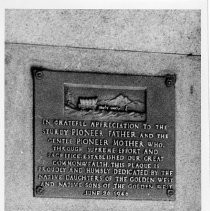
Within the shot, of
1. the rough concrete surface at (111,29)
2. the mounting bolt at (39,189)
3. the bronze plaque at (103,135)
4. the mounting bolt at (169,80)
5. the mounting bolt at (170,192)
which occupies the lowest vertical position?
the mounting bolt at (170,192)

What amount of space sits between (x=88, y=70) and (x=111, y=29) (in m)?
0.33

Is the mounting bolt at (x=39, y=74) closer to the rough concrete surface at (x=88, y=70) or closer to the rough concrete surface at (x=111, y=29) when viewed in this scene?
the rough concrete surface at (x=88, y=70)

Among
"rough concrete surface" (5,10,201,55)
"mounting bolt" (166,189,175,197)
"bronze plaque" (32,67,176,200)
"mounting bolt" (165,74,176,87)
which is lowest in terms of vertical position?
"mounting bolt" (166,189,175,197)

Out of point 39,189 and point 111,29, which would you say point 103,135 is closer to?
point 39,189

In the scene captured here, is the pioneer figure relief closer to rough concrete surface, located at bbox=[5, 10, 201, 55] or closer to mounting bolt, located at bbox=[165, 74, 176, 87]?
mounting bolt, located at bbox=[165, 74, 176, 87]

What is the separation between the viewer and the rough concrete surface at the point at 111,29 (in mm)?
3305

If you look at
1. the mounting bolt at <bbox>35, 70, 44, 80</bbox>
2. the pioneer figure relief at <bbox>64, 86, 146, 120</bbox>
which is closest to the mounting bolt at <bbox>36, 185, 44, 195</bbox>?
the pioneer figure relief at <bbox>64, 86, 146, 120</bbox>

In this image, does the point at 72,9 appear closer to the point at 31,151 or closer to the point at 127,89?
the point at 127,89

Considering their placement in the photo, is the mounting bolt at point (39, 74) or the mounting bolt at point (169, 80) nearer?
the mounting bolt at point (39, 74)

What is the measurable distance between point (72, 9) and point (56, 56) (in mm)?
340

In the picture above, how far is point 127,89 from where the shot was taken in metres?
3.43

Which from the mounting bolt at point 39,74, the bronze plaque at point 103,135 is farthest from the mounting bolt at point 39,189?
the mounting bolt at point 39,74

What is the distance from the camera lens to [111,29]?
3.41 metres

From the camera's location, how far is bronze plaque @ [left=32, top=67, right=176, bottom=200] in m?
3.34
